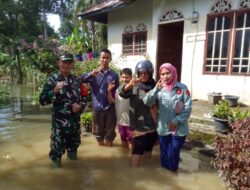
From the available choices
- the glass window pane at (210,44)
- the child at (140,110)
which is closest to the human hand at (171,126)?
the child at (140,110)

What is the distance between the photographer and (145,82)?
428 centimetres

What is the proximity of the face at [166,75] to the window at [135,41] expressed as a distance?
23.2 feet

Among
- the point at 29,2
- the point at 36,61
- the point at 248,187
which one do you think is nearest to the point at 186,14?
the point at 36,61

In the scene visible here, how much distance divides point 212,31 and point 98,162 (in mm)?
5394

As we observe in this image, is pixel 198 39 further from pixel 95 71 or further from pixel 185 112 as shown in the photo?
pixel 185 112

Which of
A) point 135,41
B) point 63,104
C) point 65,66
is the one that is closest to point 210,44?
point 135,41

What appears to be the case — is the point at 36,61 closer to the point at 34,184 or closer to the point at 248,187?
the point at 34,184

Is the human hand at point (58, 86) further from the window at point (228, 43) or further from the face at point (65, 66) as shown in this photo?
the window at point (228, 43)

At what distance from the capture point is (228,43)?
7695 millimetres

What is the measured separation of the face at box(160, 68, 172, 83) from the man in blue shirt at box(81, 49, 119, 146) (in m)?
1.32

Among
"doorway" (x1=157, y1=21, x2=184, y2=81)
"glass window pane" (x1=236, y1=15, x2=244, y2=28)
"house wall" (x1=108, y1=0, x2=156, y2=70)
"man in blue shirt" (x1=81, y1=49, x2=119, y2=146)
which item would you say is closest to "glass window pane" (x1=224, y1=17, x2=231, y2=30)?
"glass window pane" (x1=236, y1=15, x2=244, y2=28)

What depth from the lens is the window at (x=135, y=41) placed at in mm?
10997

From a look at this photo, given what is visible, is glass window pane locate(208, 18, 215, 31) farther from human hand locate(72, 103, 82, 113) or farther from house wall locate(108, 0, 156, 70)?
human hand locate(72, 103, 82, 113)

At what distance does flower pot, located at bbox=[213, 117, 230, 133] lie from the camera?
17.4 ft
